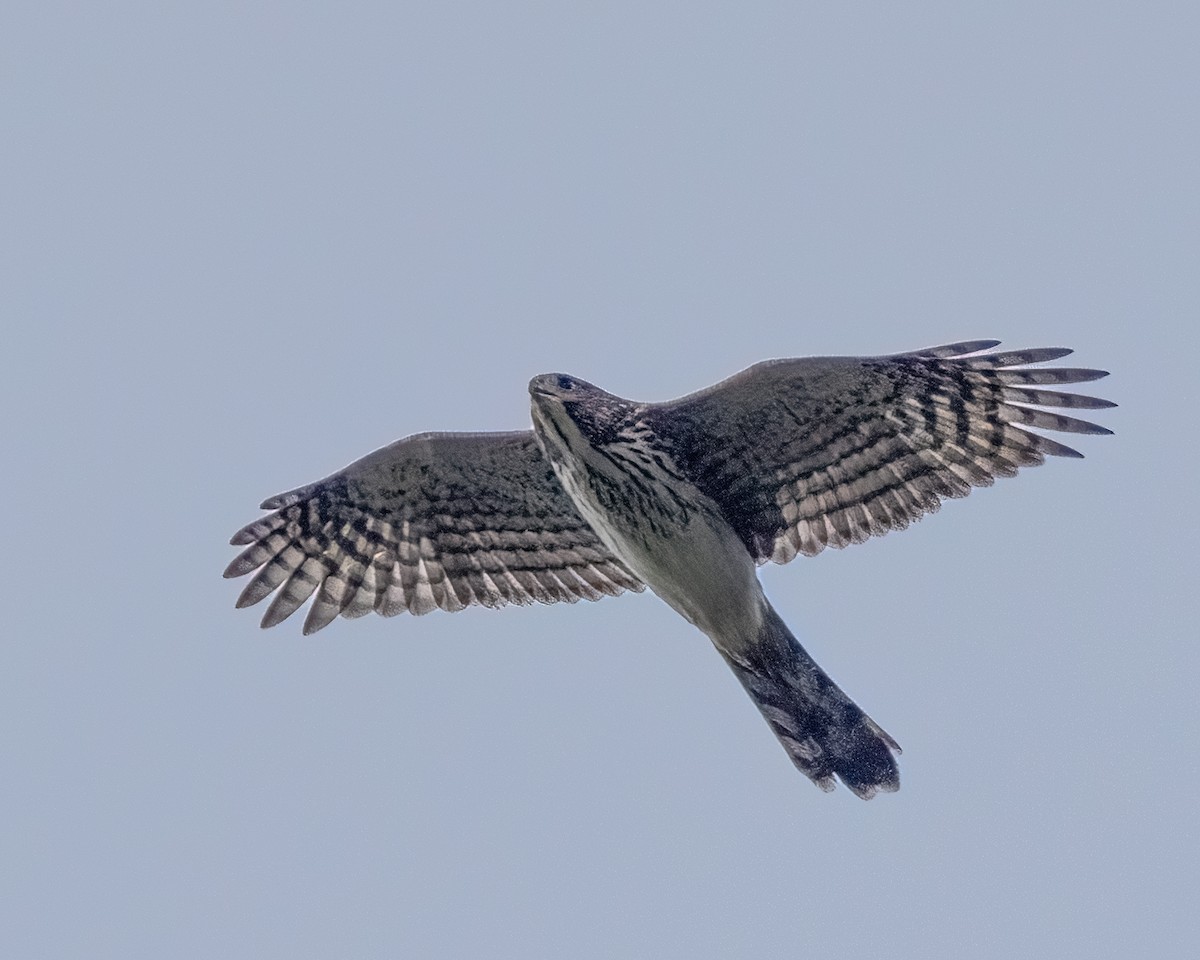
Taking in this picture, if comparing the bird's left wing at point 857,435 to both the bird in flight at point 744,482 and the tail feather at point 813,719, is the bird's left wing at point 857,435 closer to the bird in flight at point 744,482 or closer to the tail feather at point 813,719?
the bird in flight at point 744,482

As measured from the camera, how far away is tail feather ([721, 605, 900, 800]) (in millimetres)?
10266

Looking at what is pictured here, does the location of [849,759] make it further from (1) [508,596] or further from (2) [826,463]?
(1) [508,596]

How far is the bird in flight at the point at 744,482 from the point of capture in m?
10.2

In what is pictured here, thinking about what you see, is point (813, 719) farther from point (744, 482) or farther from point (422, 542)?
point (422, 542)

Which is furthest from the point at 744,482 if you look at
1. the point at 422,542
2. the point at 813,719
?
the point at 422,542

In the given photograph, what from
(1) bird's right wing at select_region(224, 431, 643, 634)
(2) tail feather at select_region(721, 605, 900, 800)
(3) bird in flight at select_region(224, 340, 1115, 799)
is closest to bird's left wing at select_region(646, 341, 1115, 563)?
(3) bird in flight at select_region(224, 340, 1115, 799)

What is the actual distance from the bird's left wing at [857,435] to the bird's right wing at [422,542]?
41.4 inches

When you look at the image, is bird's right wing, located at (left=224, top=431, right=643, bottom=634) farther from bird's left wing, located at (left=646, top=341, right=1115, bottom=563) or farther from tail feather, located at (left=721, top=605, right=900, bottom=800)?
tail feather, located at (left=721, top=605, right=900, bottom=800)

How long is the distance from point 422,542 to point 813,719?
9.82ft

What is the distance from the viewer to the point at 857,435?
1068cm

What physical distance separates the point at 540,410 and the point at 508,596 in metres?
1.82

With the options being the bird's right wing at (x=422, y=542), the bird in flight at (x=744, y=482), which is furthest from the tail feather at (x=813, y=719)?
the bird's right wing at (x=422, y=542)

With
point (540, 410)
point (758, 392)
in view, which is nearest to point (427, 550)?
point (540, 410)

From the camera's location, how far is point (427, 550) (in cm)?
1155
